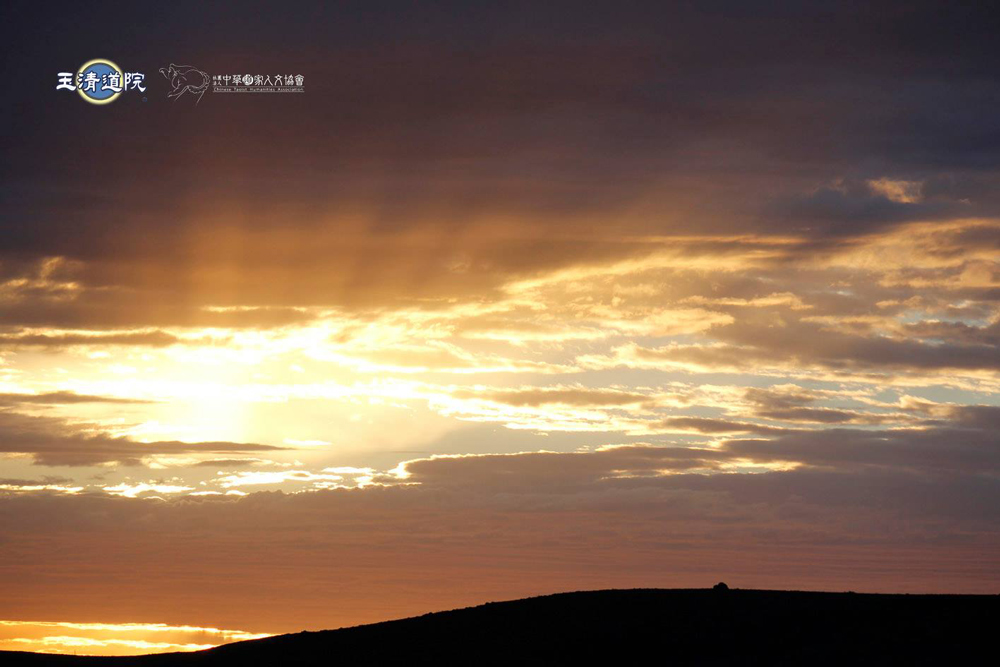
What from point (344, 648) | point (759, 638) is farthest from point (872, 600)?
point (344, 648)

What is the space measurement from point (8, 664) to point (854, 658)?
35.9m

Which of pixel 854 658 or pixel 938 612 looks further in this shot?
pixel 938 612

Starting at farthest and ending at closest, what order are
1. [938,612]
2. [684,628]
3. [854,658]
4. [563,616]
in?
[563,616]
[684,628]
[938,612]
[854,658]

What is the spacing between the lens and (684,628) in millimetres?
46938

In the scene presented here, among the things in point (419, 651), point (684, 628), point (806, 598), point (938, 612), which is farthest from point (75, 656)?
point (938, 612)

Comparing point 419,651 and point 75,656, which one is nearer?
point 419,651

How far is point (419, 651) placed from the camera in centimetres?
4772

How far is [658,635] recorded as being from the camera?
4650cm

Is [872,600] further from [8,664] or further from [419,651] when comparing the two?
[8,664]

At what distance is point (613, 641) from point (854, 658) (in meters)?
10.5

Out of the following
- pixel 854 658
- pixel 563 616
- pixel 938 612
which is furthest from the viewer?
pixel 563 616

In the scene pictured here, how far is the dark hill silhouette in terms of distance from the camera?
4119 cm

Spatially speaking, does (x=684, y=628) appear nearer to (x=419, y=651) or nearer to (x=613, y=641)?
(x=613, y=641)

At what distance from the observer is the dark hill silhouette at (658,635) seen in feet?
135
